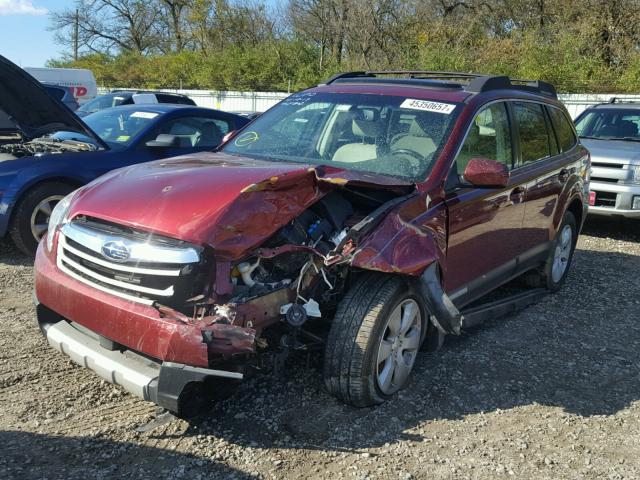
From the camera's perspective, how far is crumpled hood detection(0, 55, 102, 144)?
6078 millimetres

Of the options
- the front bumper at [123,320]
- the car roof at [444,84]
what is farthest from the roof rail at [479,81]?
the front bumper at [123,320]

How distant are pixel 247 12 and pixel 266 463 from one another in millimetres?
38157

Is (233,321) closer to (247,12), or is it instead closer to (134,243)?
(134,243)

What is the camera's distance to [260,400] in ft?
11.6

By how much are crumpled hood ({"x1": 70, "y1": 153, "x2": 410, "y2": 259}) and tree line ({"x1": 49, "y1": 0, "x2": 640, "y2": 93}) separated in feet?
65.5

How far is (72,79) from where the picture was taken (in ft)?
63.8

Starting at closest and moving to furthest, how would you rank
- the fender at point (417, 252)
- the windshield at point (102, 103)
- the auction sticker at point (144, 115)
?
the fender at point (417, 252)
the auction sticker at point (144, 115)
the windshield at point (102, 103)

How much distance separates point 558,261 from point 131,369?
4454 mm

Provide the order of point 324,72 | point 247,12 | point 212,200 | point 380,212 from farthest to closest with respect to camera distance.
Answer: point 247,12, point 324,72, point 380,212, point 212,200

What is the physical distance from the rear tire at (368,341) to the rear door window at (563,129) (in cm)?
300

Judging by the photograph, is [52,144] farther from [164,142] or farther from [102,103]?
[102,103]

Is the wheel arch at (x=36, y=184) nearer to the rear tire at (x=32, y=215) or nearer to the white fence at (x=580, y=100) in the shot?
the rear tire at (x=32, y=215)

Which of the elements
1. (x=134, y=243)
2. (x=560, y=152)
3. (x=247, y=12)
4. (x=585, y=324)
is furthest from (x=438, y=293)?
(x=247, y=12)

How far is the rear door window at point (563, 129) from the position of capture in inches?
225
